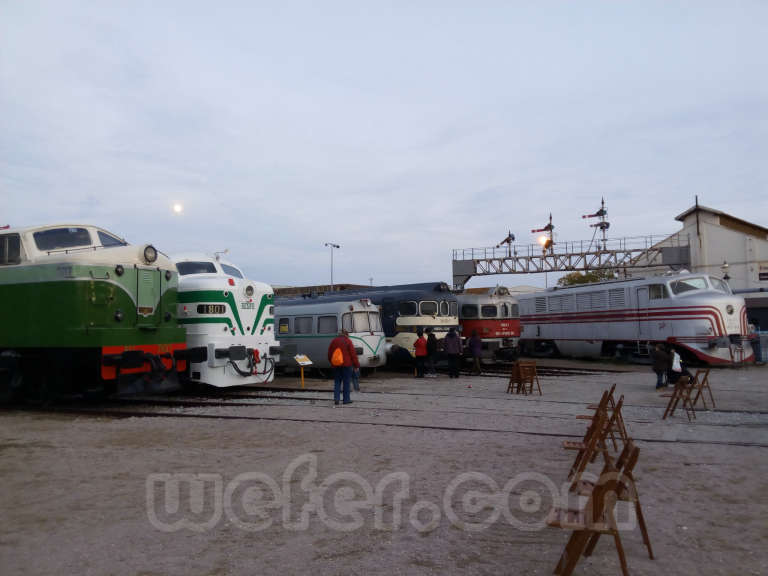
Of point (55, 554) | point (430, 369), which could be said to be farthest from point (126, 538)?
point (430, 369)

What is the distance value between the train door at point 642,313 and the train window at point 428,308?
315 inches

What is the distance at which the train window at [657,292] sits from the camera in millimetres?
21763

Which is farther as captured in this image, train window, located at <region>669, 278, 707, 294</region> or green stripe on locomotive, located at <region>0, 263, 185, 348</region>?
train window, located at <region>669, 278, 707, 294</region>

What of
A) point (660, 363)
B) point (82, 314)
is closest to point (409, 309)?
point (660, 363)

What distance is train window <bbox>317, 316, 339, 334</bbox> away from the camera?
18.8 meters

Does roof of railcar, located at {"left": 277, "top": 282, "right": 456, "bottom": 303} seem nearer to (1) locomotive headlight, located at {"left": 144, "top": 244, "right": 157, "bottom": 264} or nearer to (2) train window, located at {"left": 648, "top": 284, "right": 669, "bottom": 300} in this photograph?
(2) train window, located at {"left": 648, "top": 284, "right": 669, "bottom": 300}

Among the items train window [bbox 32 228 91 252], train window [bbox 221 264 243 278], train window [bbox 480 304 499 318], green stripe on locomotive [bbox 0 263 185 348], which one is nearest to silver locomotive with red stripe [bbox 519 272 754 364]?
train window [bbox 480 304 499 318]

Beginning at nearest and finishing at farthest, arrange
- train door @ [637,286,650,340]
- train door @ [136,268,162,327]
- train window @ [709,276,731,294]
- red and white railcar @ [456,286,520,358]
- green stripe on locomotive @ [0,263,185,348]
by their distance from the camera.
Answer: green stripe on locomotive @ [0,263,185,348]
train door @ [136,268,162,327]
train window @ [709,276,731,294]
train door @ [637,286,650,340]
red and white railcar @ [456,286,520,358]

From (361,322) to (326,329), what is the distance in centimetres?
120

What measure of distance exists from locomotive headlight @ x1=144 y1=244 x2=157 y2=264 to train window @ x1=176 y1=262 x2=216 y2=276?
2067 mm

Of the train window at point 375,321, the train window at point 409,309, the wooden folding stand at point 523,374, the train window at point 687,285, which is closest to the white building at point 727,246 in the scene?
the train window at point 687,285

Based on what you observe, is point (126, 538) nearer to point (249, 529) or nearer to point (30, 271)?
point (249, 529)

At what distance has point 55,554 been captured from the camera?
4582 millimetres

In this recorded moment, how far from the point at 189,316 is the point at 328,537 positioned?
9.62 m
